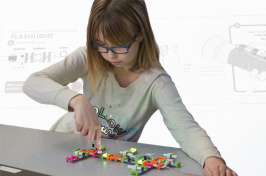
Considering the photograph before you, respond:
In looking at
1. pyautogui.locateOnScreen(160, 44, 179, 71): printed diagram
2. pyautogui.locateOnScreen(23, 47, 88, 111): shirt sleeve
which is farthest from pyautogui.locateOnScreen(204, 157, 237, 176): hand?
pyautogui.locateOnScreen(160, 44, 179, 71): printed diagram

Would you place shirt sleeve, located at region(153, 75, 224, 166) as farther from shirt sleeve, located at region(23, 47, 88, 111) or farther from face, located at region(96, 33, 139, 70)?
shirt sleeve, located at region(23, 47, 88, 111)

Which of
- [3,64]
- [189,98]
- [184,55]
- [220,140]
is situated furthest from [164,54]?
[3,64]

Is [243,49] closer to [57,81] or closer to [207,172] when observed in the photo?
[57,81]

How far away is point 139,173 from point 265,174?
4.61 feet

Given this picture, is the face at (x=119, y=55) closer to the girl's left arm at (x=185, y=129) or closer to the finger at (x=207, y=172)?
the girl's left arm at (x=185, y=129)

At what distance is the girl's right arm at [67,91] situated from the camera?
2.61 ft

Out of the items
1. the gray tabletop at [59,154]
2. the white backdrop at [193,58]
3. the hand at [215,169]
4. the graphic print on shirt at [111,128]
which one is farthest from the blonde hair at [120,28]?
the white backdrop at [193,58]

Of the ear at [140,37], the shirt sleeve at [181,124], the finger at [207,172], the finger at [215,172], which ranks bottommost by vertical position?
the finger at [207,172]

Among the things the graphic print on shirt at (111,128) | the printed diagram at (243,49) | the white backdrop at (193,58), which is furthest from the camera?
the printed diagram at (243,49)

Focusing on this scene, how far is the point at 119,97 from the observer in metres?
1.07

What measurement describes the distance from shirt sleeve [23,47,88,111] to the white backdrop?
3.34ft

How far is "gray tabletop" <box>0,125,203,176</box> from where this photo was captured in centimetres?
68

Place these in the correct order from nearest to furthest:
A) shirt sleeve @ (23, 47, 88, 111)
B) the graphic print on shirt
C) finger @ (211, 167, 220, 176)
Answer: finger @ (211, 167, 220, 176) → shirt sleeve @ (23, 47, 88, 111) → the graphic print on shirt

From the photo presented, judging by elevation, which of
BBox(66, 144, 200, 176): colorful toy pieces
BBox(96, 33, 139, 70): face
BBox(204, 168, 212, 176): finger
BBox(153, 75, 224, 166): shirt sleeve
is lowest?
BBox(204, 168, 212, 176): finger
